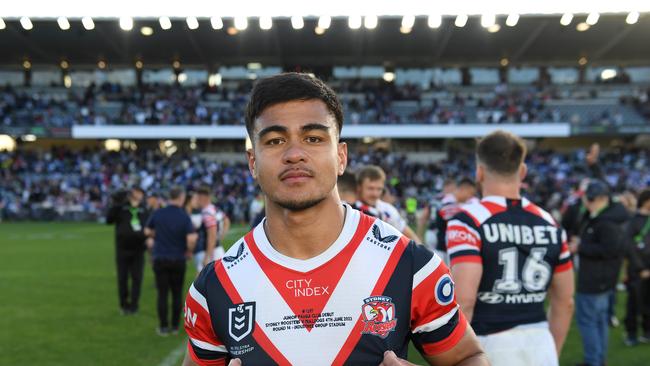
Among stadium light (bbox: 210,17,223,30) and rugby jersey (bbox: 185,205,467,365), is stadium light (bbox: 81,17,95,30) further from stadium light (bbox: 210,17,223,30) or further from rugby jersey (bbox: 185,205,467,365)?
rugby jersey (bbox: 185,205,467,365)

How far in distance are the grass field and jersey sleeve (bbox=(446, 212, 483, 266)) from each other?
140 inches

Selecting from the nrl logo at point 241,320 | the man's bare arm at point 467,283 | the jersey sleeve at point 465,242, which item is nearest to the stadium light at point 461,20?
the jersey sleeve at point 465,242

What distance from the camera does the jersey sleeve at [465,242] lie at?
10.1 ft

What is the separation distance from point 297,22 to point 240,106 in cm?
936

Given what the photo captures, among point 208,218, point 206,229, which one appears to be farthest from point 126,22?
point 206,229

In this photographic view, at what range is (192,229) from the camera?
7.61 metres

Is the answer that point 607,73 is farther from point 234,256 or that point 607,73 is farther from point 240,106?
point 234,256

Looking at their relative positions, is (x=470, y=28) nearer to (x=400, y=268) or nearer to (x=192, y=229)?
(x=192, y=229)

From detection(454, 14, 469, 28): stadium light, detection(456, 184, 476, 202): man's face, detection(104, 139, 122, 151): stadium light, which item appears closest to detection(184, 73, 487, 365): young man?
detection(456, 184, 476, 202): man's face

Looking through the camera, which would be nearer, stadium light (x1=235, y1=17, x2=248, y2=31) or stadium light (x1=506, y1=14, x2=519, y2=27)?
stadium light (x1=506, y1=14, x2=519, y2=27)

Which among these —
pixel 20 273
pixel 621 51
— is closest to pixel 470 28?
pixel 621 51

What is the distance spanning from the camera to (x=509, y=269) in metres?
3.18

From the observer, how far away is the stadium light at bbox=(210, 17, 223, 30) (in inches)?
1221

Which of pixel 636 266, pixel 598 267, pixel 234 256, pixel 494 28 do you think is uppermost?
pixel 494 28
